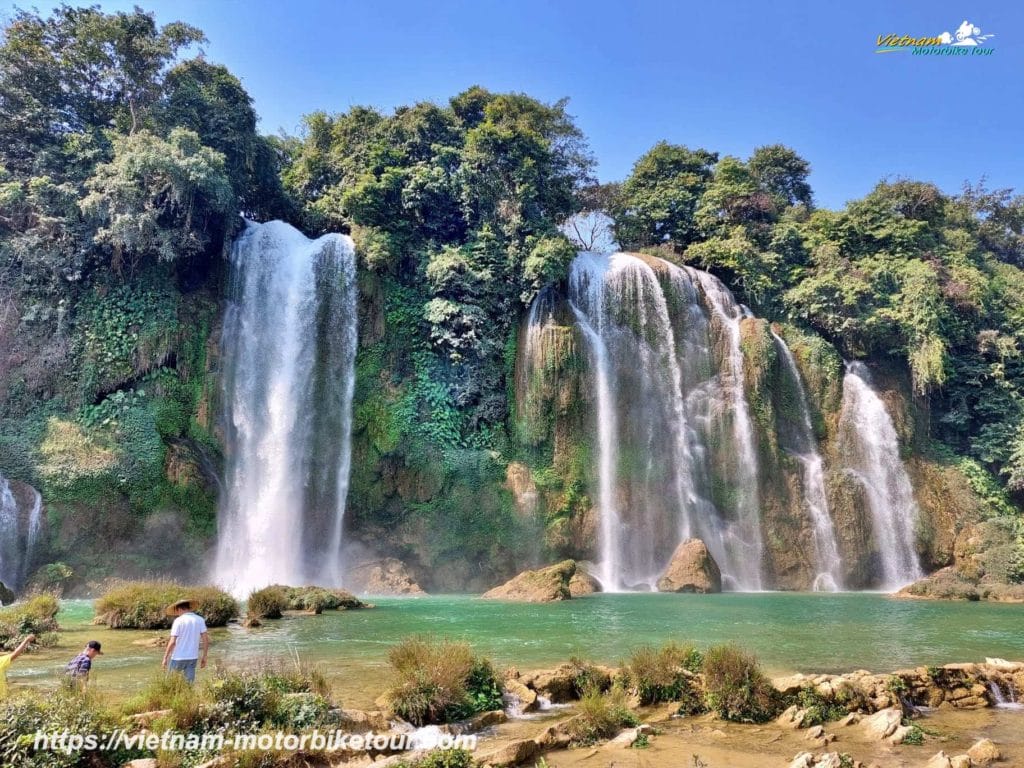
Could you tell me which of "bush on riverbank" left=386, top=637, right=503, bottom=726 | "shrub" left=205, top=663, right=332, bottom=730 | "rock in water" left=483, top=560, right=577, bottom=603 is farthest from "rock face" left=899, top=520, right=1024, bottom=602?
"shrub" left=205, top=663, right=332, bottom=730

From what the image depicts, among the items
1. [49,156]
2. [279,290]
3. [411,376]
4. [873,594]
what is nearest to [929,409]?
[873,594]

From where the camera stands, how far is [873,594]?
25609 millimetres

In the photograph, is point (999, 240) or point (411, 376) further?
point (999, 240)

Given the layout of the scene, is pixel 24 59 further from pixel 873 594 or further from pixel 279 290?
pixel 873 594

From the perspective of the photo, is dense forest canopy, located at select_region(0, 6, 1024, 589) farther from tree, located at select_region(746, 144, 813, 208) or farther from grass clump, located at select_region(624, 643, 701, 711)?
grass clump, located at select_region(624, 643, 701, 711)

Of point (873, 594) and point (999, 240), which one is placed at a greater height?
point (999, 240)

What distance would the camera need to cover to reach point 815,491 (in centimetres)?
2942

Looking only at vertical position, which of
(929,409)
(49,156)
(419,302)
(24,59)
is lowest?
(929,409)

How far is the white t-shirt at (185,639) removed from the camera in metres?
7.37

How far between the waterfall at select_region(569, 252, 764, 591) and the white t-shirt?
20.8 metres

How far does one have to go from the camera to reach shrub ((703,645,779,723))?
7.58 metres

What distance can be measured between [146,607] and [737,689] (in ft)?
36.9

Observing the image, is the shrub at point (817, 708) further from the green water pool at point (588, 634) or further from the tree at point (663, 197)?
the tree at point (663, 197)

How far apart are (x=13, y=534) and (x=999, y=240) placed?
56791mm
